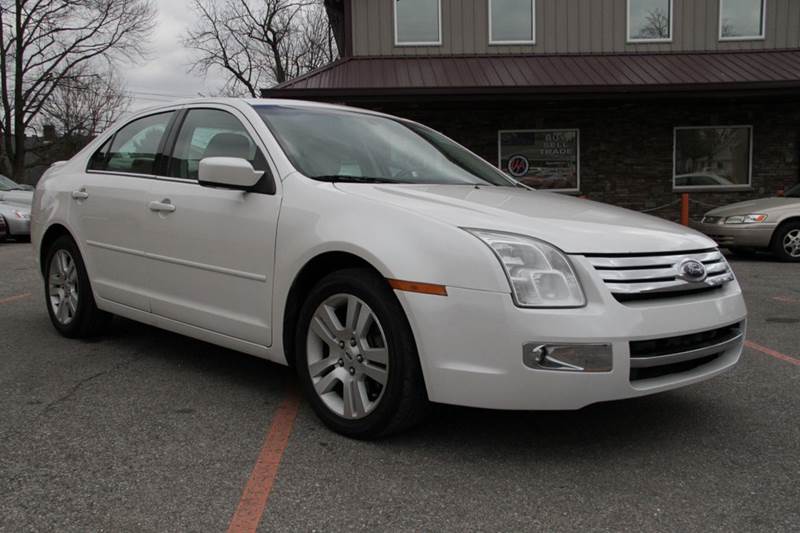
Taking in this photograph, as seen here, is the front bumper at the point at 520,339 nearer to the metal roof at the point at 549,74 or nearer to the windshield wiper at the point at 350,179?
the windshield wiper at the point at 350,179

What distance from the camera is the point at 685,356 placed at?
2.88 metres

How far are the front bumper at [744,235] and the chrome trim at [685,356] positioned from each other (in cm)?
798

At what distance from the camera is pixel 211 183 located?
3.59 metres

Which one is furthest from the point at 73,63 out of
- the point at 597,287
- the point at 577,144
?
the point at 597,287

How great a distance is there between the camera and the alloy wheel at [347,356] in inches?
119

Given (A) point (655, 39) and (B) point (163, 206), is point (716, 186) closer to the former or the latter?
(A) point (655, 39)

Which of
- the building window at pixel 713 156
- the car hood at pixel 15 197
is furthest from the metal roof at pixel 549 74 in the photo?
the car hood at pixel 15 197

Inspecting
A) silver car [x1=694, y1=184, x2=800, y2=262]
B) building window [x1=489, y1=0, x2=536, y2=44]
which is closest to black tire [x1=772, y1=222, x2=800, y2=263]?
silver car [x1=694, y1=184, x2=800, y2=262]

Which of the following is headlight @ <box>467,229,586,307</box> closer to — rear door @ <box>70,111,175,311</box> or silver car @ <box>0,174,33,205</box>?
rear door @ <box>70,111,175,311</box>

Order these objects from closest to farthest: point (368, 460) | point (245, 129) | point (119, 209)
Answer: point (368, 460) < point (245, 129) < point (119, 209)

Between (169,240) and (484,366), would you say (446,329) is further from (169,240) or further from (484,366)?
(169,240)

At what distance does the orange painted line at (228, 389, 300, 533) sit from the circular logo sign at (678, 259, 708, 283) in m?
1.89

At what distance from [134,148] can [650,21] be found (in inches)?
554

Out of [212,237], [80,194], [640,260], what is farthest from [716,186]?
[212,237]
